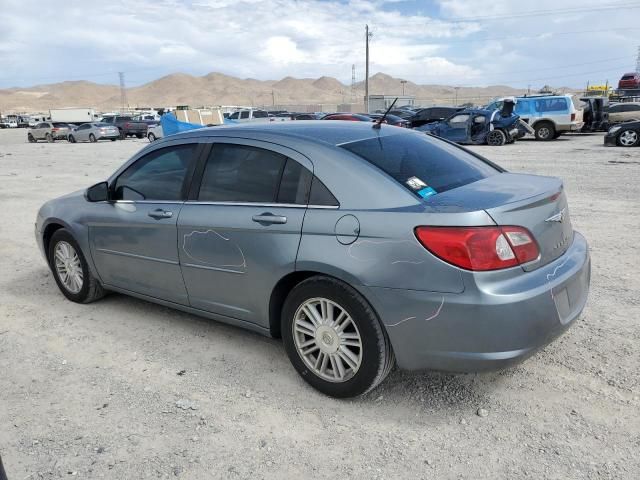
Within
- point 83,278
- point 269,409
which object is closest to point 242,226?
point 269,409

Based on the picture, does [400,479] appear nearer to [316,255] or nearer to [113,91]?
[316,255]

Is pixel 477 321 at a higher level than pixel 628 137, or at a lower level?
higher

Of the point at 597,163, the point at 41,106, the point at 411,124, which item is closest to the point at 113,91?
the point at 41,106

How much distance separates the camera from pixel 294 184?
328 cm

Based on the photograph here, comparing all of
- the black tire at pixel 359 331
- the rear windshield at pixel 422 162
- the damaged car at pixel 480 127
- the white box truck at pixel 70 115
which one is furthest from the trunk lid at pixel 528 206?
the white box truck at pixel 70 115

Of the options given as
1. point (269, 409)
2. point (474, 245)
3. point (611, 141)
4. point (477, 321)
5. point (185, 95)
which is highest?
point (185, 95)

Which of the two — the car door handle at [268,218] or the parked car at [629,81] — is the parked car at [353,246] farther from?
the parked car at [629,81]

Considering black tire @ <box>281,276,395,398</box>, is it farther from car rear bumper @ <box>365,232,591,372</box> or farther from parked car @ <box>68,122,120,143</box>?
parked car @ <box>68,122,120,143</box>

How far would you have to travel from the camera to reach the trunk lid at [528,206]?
9.20ft

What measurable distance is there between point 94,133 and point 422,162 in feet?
111

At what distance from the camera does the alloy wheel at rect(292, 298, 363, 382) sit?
305 cm

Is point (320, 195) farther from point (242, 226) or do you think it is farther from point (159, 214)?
point (159, 214)

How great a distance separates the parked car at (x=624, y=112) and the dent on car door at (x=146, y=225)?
932 inches

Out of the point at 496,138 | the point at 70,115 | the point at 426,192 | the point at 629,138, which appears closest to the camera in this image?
the point at 426,192
